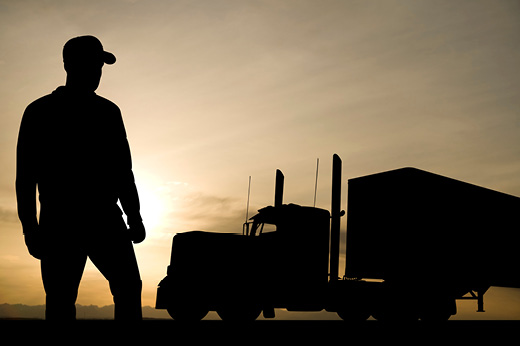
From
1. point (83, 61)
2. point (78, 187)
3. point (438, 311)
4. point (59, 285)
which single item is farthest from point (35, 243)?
point (438, 311)

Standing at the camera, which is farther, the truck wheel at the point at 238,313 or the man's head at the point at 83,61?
the truck wheel at the point at 238,313

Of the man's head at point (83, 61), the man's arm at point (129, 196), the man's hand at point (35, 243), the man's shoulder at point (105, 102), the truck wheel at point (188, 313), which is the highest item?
the man's head at point (83, 61)

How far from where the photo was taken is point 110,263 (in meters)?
3.22

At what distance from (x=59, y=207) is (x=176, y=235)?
9.37m

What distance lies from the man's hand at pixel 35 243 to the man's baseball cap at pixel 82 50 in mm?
1135

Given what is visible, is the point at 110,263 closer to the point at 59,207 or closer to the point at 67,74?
the point at 59,207

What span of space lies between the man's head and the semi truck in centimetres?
895

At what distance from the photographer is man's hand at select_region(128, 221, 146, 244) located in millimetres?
3397

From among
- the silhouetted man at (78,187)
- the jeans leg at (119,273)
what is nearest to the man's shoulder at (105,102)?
the silhouetted man at (78,187)

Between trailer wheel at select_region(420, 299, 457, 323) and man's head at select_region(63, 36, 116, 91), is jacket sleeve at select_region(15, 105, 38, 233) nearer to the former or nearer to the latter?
man's head at select_region(63, 36, 116, 91)

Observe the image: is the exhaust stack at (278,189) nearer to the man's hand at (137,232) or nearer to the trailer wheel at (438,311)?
the trailer wheel at (438,311)

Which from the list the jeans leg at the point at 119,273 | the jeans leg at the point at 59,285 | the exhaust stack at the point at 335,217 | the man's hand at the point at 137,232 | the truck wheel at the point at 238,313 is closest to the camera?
the jeans leg at the point at 59,285

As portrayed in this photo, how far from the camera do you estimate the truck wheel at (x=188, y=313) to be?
12.2 metres

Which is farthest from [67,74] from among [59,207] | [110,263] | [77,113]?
[110,263]
